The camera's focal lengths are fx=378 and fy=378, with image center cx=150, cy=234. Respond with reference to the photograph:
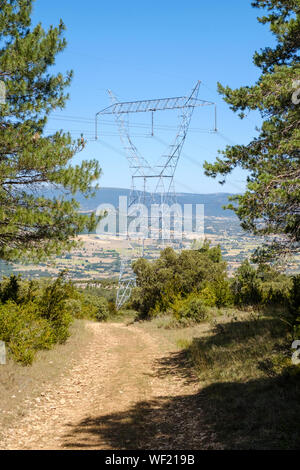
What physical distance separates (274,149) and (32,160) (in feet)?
19.2

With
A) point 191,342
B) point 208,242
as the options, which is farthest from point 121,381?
point 208,242

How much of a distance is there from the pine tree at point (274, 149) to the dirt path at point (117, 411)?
4331mm

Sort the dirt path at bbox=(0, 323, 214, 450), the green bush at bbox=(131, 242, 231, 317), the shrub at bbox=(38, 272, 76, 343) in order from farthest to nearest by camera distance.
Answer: the green bush at bbox=(131, 242, 231, 317) → the shrub at bbox=(38, 272, 76, 343) → the dirt path at bbox=(0, 323, 214, 450)

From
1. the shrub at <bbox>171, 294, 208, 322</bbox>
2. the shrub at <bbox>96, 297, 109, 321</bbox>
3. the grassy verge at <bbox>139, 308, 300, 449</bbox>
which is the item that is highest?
the grassy verge at <bbox>139, 308, 300, 449</bbox>

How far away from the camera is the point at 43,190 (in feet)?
35.1

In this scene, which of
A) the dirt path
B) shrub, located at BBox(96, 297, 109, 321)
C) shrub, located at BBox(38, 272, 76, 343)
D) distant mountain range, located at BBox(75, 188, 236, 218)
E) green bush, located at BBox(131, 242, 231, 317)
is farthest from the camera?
shrub, located at BBox(96, 297, 109, 321)

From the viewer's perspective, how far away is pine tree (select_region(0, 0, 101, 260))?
9.58 m

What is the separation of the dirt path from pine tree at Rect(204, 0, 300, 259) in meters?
4.33

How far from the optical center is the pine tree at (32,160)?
31.4 ft

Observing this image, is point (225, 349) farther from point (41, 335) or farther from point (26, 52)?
point (26, 52)

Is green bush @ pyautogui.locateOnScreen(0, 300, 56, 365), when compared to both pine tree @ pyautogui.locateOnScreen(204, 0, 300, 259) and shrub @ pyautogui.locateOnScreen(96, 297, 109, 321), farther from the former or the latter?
shrub @ pyautogui.locateOnScreen(96, 297, 109, 321)

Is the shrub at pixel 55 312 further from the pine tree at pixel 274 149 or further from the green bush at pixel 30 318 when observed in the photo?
the pine tree at pixel 274 149

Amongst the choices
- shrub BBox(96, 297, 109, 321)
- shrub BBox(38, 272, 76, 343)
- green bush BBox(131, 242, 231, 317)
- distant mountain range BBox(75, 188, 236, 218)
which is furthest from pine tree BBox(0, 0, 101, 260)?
shrub BBox(96, 297, 109, 321)

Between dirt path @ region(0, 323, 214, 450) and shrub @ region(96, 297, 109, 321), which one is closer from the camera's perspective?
dirt path @ region(0, 323, 214, 450)
